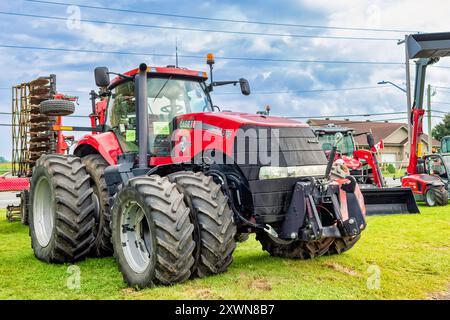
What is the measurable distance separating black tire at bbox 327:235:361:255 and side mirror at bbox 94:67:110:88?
3711 mm

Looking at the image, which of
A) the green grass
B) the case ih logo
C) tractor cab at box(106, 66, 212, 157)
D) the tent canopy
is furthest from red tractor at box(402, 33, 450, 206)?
the case ih logo

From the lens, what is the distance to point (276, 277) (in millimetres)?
5512

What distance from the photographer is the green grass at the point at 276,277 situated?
4.87 meters

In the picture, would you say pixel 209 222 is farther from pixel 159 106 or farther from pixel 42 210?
pixel 42 210

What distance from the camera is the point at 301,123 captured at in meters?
5.99

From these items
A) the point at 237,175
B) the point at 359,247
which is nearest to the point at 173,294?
the point at 237,175

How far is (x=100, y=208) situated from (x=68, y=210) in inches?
20.3

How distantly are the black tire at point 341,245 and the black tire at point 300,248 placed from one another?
0.49 ft

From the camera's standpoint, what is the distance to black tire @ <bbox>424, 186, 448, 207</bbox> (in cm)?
1394

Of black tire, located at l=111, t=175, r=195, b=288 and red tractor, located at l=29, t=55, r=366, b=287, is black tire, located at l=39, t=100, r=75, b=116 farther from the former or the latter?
black tire, located at l=111, t=175, r=195, b=288
